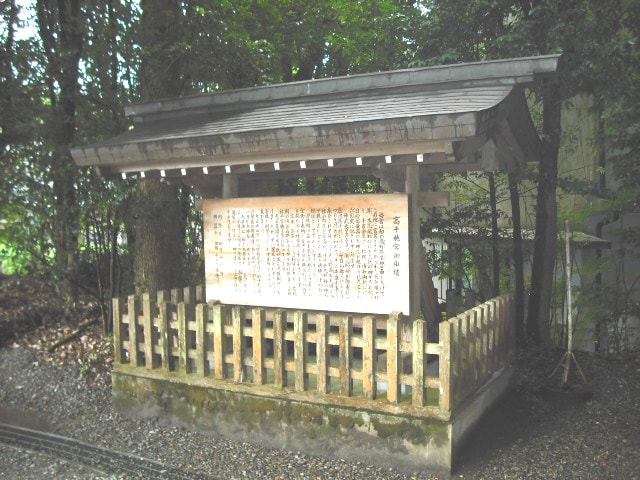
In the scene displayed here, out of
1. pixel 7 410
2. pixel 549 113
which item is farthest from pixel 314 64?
pixel 7 410

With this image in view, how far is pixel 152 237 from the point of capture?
25.7 feet

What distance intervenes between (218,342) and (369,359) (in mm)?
1781

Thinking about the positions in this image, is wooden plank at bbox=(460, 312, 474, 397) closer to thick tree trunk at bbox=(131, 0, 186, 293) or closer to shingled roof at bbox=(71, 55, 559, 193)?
shingled roof at bbox=(71, 55, 559, 193)

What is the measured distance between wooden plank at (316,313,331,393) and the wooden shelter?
0.01 metres

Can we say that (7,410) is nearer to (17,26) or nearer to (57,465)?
(57,465)

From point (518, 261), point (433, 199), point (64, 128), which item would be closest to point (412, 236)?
point (433, 199)

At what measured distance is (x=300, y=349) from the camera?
5211 mm

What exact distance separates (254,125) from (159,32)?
3.71 metres

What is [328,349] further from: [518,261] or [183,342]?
[518,261]

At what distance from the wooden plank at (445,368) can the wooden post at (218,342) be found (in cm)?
241

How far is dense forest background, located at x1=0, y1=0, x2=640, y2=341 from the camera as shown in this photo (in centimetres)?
749

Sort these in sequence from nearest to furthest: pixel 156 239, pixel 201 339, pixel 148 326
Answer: pixel 201 339 < pixel 148 326 < pixel 156 239

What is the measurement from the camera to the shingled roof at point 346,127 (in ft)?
15.2

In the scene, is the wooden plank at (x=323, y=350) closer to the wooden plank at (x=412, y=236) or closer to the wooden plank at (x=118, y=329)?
the wooden plank at (x=412, y=236)
